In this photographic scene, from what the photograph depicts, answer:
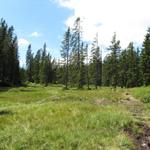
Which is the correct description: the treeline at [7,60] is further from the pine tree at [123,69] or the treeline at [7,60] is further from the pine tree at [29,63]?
the pine tree at [29,63]

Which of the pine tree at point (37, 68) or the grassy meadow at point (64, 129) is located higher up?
the pine tree at point (37, 68)

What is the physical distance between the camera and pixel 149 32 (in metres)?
81.1

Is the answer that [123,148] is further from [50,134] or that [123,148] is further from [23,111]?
[23,111]

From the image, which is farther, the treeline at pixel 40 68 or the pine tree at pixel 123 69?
the treeline at pixel 40 68

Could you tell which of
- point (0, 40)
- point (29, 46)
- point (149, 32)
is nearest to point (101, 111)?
point (149, 32)

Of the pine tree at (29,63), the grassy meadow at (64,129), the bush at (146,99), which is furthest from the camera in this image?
the pine tree at (29,63)

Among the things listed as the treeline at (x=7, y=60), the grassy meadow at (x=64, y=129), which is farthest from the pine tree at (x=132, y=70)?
the grassy meadow at (x=64, y=129)

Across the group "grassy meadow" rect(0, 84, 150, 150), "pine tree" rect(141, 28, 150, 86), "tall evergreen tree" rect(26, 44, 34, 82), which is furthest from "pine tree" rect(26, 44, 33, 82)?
"grassy meadow" rect(0, 84, 150, 150)

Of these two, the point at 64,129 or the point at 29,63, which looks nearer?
the point at 64,129

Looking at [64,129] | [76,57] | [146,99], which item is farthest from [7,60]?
Answer: [64,129]

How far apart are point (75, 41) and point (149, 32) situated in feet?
62.8

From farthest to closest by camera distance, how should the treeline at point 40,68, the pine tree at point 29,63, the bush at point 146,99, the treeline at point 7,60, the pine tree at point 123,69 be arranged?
the pine tree at point 29,63, the treeline at point 40,68, the pine tree at point 123,69, the treeline at point 7,60, the bush at point 146,99

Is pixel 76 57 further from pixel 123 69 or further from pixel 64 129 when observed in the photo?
pixel 64 129

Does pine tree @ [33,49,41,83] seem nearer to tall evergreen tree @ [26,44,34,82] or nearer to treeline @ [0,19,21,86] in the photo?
tall evergreen tree @ [26,44,34,82]
